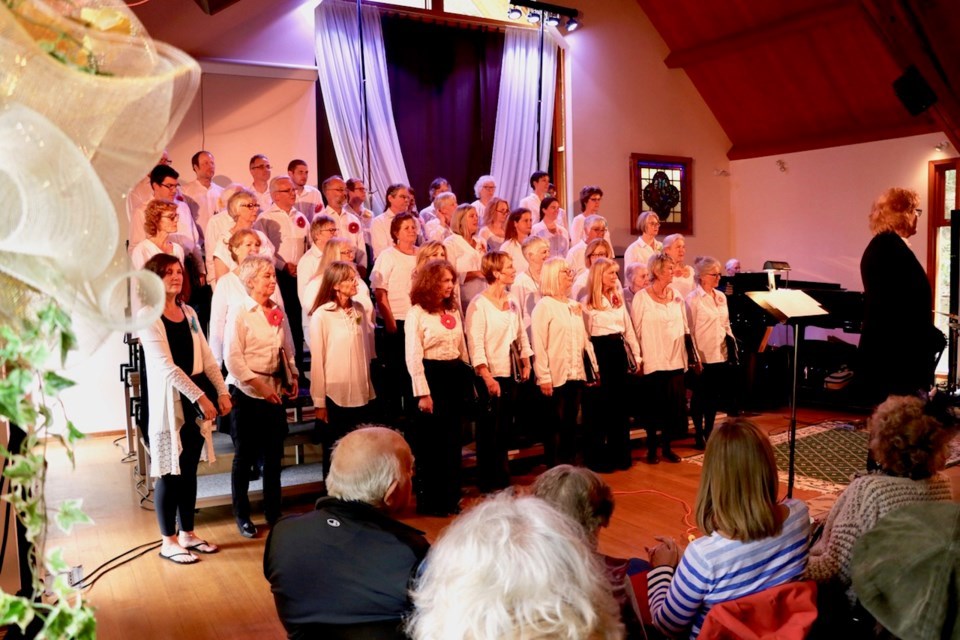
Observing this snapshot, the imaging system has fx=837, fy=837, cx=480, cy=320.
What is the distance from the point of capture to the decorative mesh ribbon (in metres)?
0.63

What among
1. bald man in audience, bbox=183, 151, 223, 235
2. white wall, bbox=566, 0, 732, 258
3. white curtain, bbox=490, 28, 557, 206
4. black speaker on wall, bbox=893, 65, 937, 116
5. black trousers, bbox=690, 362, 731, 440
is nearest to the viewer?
black trousers, bbox=690, 362, 731, 440

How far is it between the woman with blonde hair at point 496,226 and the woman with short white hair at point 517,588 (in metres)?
5.76

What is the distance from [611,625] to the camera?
1.12m

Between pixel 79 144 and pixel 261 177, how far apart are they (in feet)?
21.3

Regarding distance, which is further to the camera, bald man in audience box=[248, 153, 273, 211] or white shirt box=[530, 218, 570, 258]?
white shirt box=[530, 218, 570, 258]

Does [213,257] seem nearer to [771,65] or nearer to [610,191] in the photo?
[610,191]

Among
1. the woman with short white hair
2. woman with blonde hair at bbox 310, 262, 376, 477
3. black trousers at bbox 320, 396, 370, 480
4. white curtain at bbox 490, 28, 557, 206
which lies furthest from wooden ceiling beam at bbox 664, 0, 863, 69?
the woman with short white hair

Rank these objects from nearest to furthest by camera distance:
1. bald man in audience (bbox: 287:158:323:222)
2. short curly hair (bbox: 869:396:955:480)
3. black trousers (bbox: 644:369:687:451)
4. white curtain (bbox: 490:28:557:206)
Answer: short curly hair (bbox: 869:396:955:480) < black trousers (bbox: 644:369:687:451) < bald man in audience (bbox: 287:158:323:222) < white curtain (bbox: 490:28:557:206)

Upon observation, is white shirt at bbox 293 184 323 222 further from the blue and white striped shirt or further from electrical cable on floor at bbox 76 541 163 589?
the blue and white striped shirt

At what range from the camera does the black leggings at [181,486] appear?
13.0 feet

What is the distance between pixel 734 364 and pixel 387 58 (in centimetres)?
500

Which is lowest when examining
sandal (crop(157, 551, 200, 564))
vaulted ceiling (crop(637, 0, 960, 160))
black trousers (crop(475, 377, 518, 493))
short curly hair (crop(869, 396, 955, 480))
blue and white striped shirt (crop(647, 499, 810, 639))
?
sandal (crop(157, 551, 200, 564))

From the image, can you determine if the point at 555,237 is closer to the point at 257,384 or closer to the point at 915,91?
the point at 915,91

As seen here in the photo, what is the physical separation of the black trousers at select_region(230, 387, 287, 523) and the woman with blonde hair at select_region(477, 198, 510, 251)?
289 centimetres
